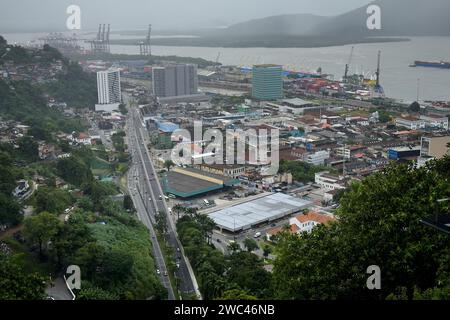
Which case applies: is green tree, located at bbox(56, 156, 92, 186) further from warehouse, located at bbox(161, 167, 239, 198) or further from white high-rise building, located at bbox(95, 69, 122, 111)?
white high-rise building, located at bbox(95, 69, 122, 111)

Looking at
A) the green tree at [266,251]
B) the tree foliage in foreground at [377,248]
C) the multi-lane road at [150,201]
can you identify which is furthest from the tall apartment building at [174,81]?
the tree foliage in foreground at [377,248]

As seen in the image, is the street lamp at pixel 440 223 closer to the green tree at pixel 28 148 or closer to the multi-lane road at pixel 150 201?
the multi-lane road at pixel 150 201

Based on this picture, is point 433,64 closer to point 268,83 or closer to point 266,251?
point 268,83

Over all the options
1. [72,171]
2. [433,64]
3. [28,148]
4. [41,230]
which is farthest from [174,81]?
[41,230]

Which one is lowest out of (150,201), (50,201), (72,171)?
(150,201)

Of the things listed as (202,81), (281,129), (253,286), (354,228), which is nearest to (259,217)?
(253,286)

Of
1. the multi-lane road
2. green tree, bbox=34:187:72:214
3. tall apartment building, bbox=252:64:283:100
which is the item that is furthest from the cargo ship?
green tree, bbox=34:187:72:214
